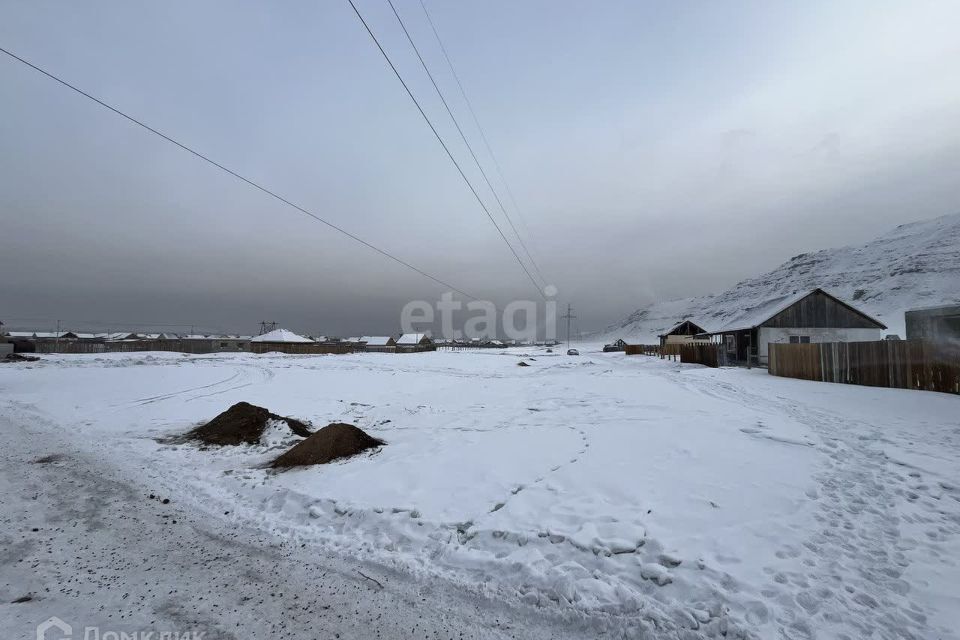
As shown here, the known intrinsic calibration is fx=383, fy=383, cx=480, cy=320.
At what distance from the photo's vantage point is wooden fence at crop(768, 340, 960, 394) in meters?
12.2

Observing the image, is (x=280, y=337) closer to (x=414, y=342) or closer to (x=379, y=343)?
(x=379, y=343)

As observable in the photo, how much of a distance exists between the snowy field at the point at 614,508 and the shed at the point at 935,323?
10727 mm

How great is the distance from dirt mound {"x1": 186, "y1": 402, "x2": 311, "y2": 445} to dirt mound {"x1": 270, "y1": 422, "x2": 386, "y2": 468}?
1880mm

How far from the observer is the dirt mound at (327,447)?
22.2 ft

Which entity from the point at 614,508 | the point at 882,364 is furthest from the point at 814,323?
the point at 614,508

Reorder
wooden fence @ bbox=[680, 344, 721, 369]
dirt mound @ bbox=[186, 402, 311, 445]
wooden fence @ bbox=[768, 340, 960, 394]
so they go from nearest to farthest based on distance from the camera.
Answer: dirt mound @ bbox=[186, 402, 311, 445] → wooden fence @ bbox=[768, 340, 960, 394] → wooden fence @ bbox=[680, 344, 721, 369]

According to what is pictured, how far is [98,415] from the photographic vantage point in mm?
10898

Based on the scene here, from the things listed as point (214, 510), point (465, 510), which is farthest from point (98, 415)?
point (465, 510)

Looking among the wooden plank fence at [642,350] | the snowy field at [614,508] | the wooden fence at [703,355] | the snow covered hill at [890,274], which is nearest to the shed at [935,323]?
the snowy field at [614,508]

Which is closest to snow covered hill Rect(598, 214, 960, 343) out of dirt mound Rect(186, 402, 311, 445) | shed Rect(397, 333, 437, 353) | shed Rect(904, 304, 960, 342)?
shed Rect(904, 304, 960, 342)
